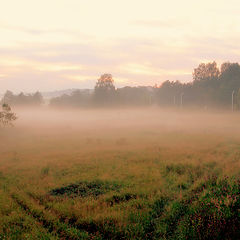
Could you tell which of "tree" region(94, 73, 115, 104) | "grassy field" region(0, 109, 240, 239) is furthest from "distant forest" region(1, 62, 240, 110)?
"grassy field" region(0, 109, 240, 239)

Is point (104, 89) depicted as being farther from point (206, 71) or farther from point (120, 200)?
point (120, 200)

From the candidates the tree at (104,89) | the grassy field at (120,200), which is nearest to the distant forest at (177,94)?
the tree at (104,89)

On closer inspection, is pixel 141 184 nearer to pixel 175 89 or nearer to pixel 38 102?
pixel 175 89

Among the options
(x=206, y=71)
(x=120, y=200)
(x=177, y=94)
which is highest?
(x=206, y=71)

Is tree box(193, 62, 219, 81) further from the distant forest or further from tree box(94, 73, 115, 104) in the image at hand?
tree box(94, 73, 115, 104)

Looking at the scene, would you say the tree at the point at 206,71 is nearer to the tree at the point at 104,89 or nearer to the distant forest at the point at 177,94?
the distant forest at the point at 177,94

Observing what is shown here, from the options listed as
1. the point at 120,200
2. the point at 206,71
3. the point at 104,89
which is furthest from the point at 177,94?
the point at 120,200

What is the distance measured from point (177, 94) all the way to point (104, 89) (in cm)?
3896

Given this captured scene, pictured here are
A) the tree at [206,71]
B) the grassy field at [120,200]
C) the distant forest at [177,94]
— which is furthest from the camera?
the tree at [206,71]

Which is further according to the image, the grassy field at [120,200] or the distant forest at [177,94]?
the distant forest at [177,94]

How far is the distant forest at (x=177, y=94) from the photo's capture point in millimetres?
104062

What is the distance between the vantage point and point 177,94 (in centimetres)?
13150

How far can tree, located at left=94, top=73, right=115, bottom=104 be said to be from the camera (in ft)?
409

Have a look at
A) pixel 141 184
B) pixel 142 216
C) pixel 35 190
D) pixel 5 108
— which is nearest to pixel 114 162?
pixel 141 184
